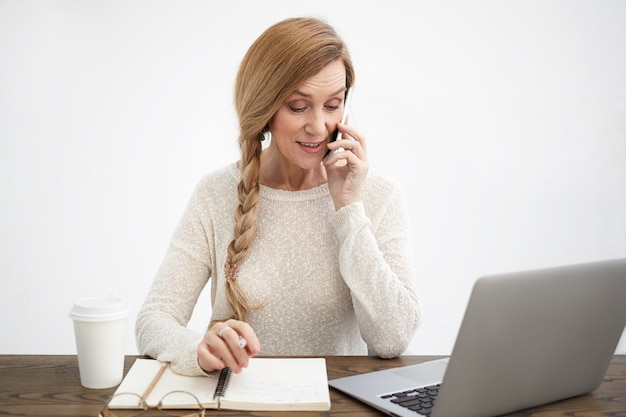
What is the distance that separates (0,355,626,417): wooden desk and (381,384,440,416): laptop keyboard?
55mm

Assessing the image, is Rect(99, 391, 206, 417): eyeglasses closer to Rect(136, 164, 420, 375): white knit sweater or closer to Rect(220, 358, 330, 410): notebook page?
Rect(220, 358, 330, 410): notebook page

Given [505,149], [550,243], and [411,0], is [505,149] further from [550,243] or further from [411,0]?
[411,0]

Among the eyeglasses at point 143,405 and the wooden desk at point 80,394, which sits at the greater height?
the eyeglasses at point 143,405

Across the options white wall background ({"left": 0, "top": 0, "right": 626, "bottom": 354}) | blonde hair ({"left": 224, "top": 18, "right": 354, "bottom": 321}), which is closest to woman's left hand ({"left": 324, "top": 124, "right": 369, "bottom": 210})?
blonde hair ({"left": 224, "top": 18, "right": 354, "bottom": 321})

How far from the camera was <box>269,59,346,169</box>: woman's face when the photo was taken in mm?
1723

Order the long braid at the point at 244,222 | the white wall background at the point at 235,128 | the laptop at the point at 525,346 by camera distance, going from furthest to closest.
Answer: the white wall background at the point at 235,128 < the long braid at the point at 244,222 < the laptop at the point at 525,346

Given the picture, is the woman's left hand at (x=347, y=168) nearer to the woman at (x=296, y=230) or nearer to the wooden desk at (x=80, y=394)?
the woman at (x=296, y=230)

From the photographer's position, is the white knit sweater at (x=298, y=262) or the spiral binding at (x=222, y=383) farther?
the white knit sweater at (x=298, y=262)

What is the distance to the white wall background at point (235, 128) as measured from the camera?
3.34m

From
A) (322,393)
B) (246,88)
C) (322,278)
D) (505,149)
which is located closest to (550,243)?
(505,149)

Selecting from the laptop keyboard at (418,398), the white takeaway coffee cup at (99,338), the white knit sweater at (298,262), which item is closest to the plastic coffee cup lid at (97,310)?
the white takeaway coffee cup at (99,338)

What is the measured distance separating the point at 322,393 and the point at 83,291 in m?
2.52

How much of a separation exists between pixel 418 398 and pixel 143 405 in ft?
1.55

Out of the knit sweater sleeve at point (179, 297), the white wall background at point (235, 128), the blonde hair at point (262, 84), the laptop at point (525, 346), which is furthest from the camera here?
the white wall background at point (235, 128)
